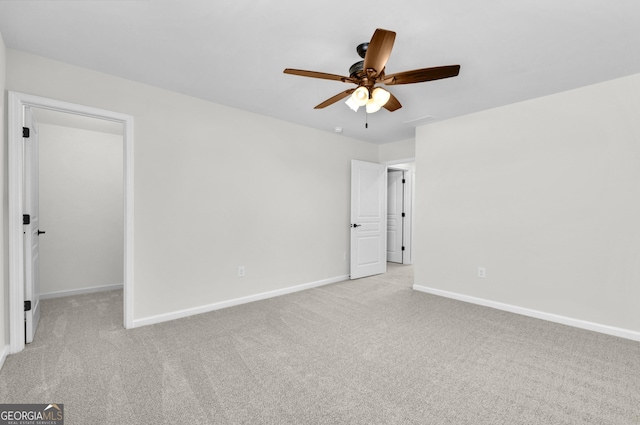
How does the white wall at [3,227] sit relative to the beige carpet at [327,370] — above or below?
above

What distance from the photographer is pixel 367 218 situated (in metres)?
5.21

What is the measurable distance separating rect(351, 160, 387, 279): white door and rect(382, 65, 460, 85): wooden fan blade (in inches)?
117

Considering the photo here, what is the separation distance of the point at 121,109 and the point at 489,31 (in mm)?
3223

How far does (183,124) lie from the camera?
324cm

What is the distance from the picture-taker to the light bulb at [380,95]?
83.0 inches

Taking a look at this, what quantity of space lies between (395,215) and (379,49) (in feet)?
17.6

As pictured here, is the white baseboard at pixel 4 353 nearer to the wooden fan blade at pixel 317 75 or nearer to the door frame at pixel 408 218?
the wooden fan blade at pixel 317 75

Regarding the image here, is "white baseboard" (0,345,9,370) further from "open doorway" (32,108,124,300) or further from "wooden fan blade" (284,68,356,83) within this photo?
"wooden fan blade" (284,68,356,83)

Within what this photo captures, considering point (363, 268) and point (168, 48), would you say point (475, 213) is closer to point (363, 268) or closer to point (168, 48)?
point (363, 268)

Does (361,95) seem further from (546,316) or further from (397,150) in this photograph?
(397,150)

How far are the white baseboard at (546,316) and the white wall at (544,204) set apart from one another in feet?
0.15

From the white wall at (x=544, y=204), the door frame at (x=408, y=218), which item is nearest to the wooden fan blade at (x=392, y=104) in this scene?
the white wall at (x=544, y=204)

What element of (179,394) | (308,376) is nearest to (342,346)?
(308,376)

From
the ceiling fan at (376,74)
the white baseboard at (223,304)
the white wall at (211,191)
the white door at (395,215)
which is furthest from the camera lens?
the white door at (395,215)
